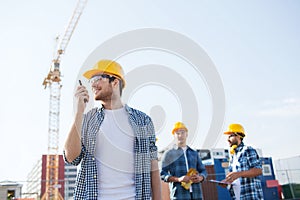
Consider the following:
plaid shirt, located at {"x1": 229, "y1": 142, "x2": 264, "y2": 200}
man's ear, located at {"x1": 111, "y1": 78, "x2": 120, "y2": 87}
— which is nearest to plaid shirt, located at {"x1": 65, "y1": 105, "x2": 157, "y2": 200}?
man's ear, located at {"x1": 111, "y1": 78, "x2": 120, "y2": 87}

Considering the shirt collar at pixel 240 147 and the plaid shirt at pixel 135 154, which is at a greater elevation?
the shirt collar at pixel 240 147

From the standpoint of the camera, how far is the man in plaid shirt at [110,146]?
6.79 ft

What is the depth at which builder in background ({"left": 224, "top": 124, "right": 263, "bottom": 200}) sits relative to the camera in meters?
4.56

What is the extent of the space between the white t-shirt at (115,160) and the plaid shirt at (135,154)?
0.04m

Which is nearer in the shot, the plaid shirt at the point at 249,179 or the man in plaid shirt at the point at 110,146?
the man in plaid shirt at the point at 110,146

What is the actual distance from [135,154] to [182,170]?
3.02 m

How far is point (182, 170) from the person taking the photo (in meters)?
5.08

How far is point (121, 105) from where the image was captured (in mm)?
2570

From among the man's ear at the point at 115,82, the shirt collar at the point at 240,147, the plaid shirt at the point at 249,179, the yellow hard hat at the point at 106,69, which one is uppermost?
the yellow hard hat at the point at 106,69

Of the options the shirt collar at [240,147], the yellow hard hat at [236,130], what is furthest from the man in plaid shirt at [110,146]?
the yellow hard hat at [236,130]

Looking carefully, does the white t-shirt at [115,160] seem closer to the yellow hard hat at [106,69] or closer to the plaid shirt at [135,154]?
the plaid shirt at [135,154]

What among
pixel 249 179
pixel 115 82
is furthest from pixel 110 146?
pixel 249 179

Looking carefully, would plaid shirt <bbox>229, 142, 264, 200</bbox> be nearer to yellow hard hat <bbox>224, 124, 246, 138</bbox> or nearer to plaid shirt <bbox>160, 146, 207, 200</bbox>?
yellow hard hat <bbox>224, 124, 246, 138</bbox>

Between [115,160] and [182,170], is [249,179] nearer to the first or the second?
[182,170]
